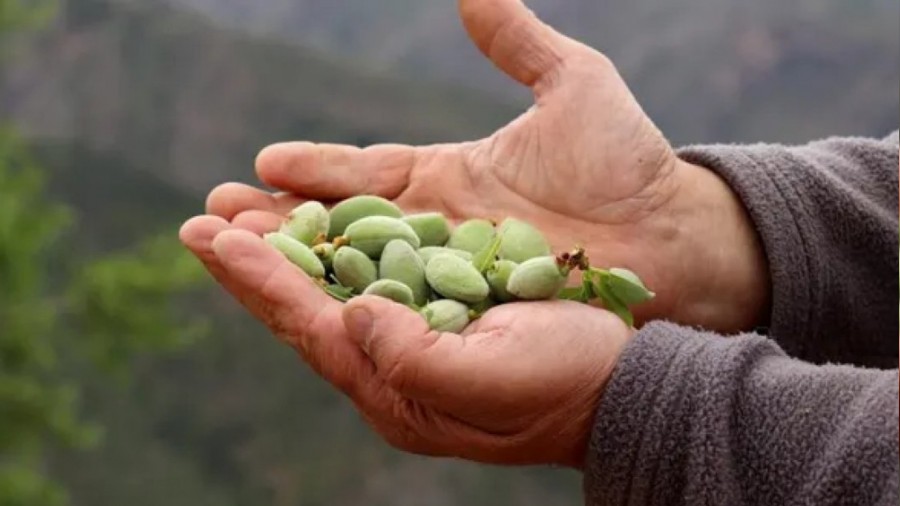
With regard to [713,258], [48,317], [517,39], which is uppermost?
[517,39]

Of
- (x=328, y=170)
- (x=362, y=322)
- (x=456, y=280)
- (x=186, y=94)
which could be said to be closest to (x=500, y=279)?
(x=456, y=280)

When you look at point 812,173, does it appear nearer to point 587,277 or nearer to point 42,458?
point 587,277

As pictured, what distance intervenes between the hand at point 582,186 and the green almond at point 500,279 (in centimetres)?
16

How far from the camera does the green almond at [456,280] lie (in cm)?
82

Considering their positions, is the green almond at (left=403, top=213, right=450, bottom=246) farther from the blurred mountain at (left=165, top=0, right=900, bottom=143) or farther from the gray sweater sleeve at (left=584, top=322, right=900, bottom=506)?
the blurred mountain at (left=165, top=0, right=900, bottom=143)

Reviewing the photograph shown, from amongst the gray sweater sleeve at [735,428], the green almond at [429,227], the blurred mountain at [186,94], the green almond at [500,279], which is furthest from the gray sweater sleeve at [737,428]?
the blurred mountain at [186,94]

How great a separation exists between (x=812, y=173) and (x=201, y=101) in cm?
200

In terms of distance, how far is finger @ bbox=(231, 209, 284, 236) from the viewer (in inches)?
37.0

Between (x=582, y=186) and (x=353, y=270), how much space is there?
24cm

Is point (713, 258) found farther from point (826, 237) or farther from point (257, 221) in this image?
point (257, 221)

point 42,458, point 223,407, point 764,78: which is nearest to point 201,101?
point 223,407

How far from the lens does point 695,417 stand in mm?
716

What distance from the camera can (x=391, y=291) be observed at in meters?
0.80

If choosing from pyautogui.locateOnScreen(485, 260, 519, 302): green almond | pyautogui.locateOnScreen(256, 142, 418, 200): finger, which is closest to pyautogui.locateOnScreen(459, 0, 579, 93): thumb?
pyautogui.locateOnScreen(256, 142, 418, 200): finger
